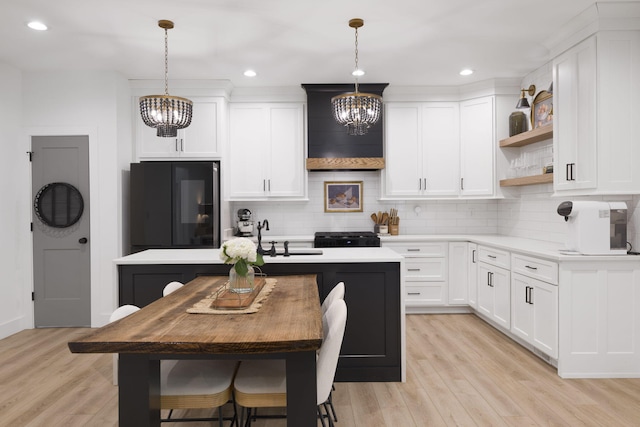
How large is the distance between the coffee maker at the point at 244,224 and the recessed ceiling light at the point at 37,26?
275 centimetres

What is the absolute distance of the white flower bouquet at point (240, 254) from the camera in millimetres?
2221

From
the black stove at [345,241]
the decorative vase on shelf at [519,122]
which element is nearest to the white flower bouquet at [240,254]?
the black stove at [345,241]

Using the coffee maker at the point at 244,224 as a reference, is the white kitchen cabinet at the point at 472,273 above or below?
below

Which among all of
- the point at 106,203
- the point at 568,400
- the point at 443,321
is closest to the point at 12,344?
the point at 106,203

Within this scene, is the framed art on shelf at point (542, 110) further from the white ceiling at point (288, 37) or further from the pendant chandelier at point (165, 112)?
the pendant chandelier at point (165, 112)

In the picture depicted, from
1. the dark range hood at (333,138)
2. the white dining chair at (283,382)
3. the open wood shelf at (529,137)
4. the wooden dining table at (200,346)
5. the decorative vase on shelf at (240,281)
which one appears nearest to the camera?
the wooden dining table at (200,346)

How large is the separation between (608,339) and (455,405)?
1356mm

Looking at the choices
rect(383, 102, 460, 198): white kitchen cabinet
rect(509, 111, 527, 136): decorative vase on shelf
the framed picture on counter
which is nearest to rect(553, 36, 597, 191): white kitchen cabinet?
rect(509, 111, 527, 136): decorative vase on shelf

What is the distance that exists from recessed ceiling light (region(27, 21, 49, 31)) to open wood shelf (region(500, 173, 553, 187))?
185 inches

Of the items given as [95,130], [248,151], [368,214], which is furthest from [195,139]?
[368,214]

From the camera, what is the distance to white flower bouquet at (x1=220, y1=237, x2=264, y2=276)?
2221 millimetres

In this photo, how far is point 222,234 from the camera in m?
4.80

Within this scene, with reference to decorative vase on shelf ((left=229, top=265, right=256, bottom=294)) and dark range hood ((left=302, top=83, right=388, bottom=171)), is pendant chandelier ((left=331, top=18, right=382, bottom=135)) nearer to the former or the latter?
decorative vase on shelf ((left=229, top=265, right=256, bottom=294))

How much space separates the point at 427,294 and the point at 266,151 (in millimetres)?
2641
